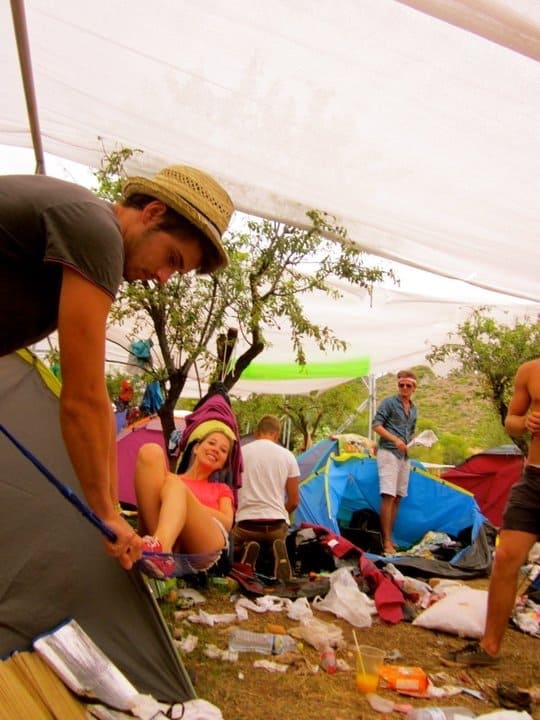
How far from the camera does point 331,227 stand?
390 centimetres

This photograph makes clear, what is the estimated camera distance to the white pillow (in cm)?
314

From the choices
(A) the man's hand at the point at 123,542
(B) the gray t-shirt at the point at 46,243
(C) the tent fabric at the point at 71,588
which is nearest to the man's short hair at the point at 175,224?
(B) the gray t-shirt at the point at 46,243

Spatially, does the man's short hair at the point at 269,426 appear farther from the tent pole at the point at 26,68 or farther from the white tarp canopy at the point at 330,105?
the tent pole at the point at 26,68

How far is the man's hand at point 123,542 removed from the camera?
5.12 ft

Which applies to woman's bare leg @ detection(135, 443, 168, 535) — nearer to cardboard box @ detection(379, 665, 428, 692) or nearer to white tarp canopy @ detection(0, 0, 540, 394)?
cardboard box @ detection(379, 665, 428, 692)

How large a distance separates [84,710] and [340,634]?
1.39 m

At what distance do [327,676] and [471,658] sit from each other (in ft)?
2.12

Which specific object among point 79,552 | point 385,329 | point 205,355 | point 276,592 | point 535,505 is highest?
point 385,329

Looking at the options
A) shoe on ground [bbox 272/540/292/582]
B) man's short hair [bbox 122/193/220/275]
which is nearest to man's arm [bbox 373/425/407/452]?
shoe on ground [bbox 272/540/292/582]

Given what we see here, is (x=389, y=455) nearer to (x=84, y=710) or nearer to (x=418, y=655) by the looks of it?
(x=418, y=655)

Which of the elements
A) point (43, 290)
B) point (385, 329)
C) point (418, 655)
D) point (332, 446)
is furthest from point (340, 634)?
Result: point (385, 329)

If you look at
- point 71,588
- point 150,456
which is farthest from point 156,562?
point 150,456

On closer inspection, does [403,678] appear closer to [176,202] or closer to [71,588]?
[71,588]

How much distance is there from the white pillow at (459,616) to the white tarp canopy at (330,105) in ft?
5.75
